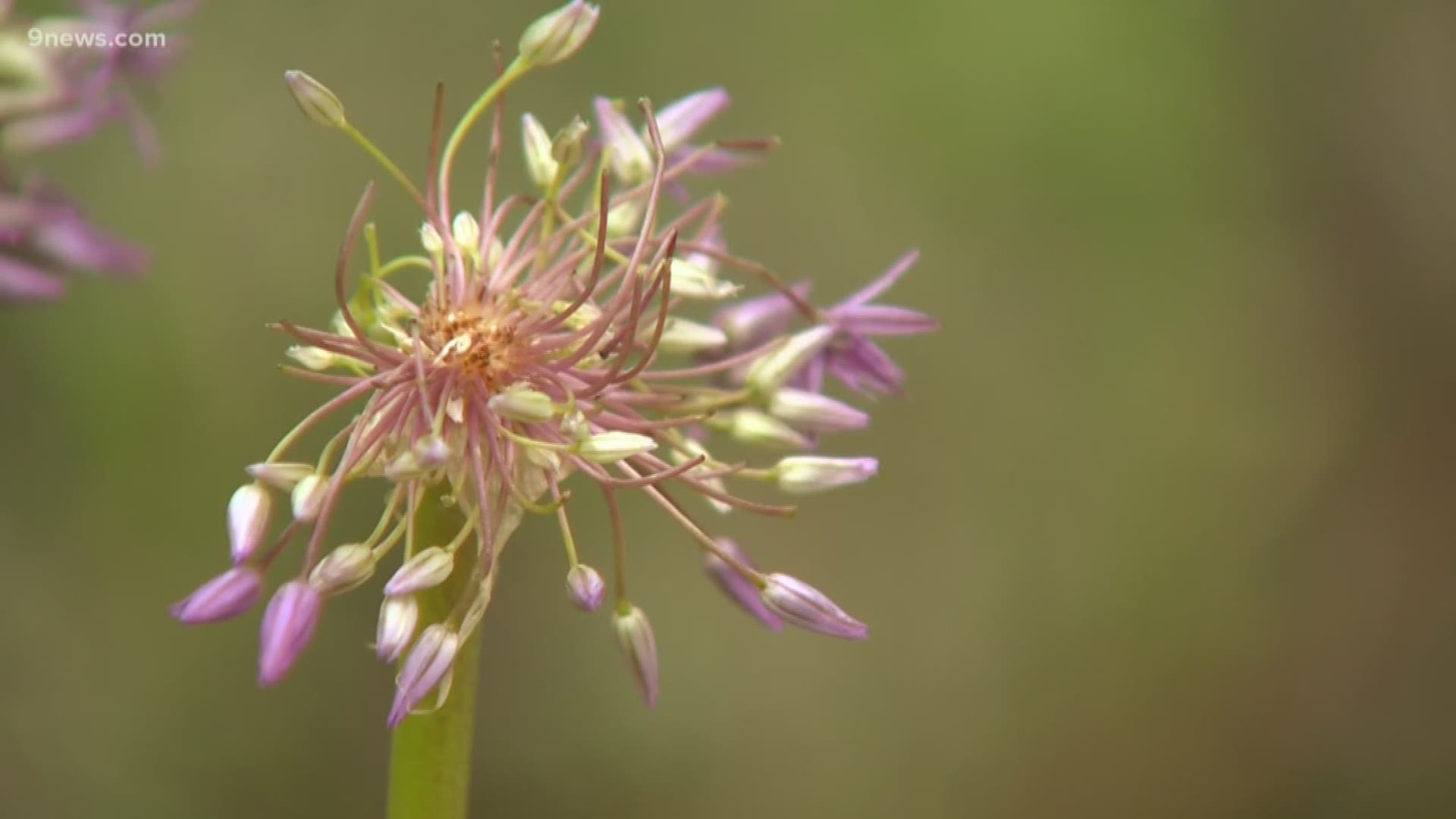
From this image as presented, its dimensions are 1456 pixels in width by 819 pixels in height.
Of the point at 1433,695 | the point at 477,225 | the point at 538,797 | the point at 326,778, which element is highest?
the point at 477,225

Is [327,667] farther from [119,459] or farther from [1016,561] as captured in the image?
[1016,561]

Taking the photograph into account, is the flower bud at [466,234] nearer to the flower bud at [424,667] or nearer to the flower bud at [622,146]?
the flower bud at [622,146]

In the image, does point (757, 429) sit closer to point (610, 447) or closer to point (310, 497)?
point (610, 447)

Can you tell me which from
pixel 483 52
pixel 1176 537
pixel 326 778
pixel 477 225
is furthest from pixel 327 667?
pixel 1176 537

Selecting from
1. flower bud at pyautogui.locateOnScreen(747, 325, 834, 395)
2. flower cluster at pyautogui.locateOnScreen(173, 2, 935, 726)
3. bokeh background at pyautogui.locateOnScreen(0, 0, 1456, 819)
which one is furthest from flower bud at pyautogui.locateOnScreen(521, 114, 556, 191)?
bokeh background at pyautogui.locateOnScreen(0, 0, 1456, 819)

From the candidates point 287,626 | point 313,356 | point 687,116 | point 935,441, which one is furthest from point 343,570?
point 935,441
